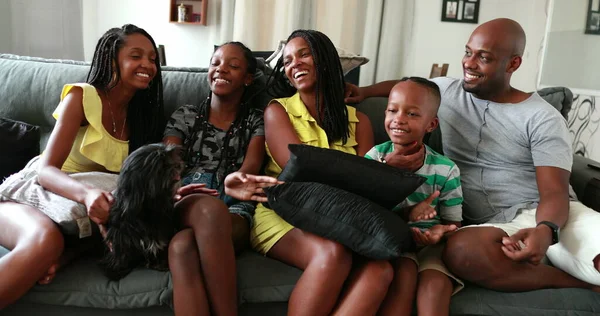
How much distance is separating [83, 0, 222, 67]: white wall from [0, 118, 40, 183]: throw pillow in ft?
7.06

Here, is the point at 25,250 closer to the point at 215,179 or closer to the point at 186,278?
the point at 186,278

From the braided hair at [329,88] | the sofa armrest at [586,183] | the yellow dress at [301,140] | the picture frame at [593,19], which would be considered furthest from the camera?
the picture frame at [593,19]

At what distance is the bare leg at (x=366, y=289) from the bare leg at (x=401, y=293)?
4cm

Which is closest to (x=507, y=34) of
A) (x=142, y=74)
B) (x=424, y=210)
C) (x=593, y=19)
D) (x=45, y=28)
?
(x=424, y=210)

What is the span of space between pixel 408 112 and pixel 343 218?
0.41 metres

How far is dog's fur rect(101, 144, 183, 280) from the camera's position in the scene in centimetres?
118

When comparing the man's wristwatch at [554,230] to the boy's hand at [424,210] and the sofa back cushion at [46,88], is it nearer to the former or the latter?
the boy's hand at [424,210]

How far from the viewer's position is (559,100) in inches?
66.1

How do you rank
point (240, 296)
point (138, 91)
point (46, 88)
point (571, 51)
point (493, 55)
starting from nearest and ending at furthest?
point (240, 296), point (493, 55), point (138, 91), point (46, 88), point (571, 51)

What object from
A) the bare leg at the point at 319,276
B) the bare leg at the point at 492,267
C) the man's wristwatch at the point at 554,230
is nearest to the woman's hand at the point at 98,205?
the bare leg at the point at 319,276

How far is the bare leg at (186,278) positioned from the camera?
115cm

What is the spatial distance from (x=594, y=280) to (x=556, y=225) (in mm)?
157

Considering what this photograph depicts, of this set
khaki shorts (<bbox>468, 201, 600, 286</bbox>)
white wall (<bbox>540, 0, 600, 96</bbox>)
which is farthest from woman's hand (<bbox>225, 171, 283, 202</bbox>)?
white wall (<bbox>540, 0, 600, 96</bbox>)

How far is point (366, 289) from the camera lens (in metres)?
1.16
